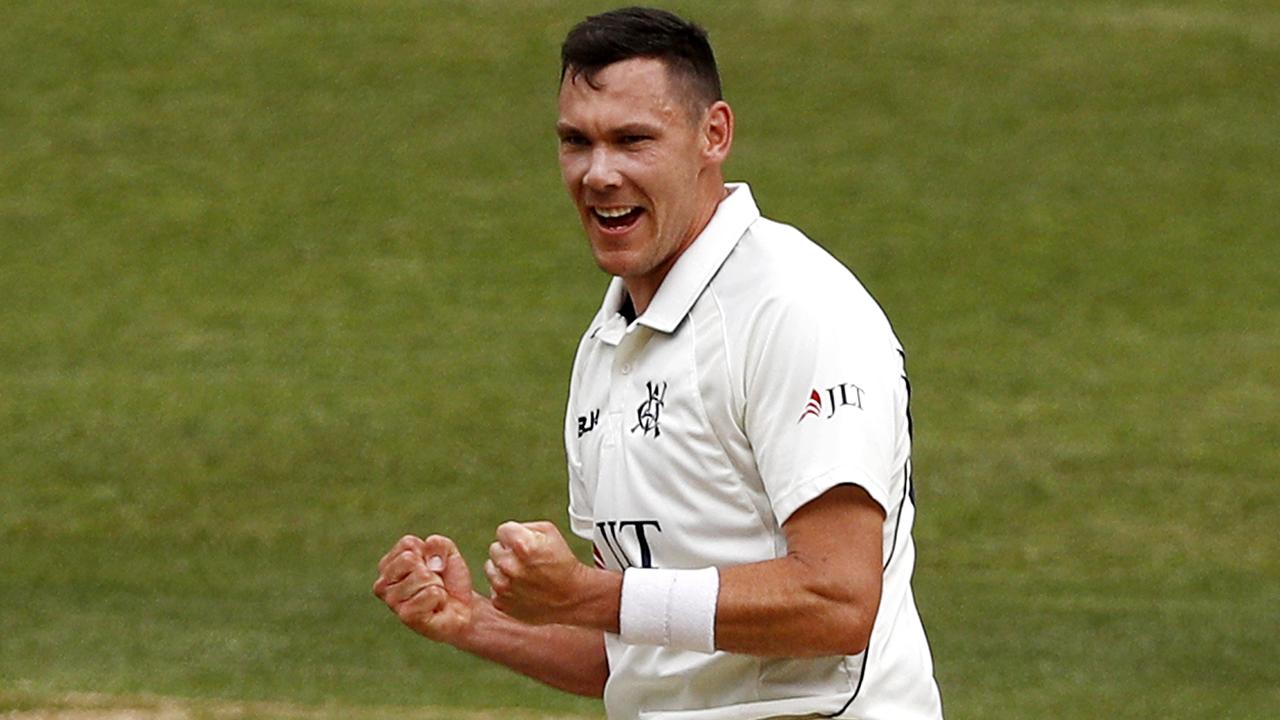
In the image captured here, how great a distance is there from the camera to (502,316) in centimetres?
1959

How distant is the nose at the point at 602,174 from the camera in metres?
4.63

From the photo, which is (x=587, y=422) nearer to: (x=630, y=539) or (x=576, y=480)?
(x=576, y=480)

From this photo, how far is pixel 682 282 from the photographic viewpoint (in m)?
4.72

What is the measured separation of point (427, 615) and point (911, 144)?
1920 centimetres

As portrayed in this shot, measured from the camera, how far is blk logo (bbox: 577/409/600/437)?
490 centimetres

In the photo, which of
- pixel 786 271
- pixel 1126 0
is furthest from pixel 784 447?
pixel 1126 0

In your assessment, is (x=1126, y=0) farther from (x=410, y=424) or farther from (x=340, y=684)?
(x=340, y=684)

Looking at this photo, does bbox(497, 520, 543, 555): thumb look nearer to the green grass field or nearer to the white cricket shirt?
the white cricket shirt

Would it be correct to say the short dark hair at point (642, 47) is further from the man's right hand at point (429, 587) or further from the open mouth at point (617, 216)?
the man's right hand at point (429, 587)

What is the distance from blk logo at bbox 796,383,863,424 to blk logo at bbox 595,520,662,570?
1.49 feet

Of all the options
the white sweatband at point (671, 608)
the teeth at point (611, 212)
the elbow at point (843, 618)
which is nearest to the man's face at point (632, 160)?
the teeth at point (611, 212)

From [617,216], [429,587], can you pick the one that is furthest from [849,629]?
[429,587]

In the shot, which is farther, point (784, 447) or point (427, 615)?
point (427, 615)

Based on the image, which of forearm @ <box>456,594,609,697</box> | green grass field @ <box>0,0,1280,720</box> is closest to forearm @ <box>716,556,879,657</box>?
forearm @ <box>456,594,609,697</box>
